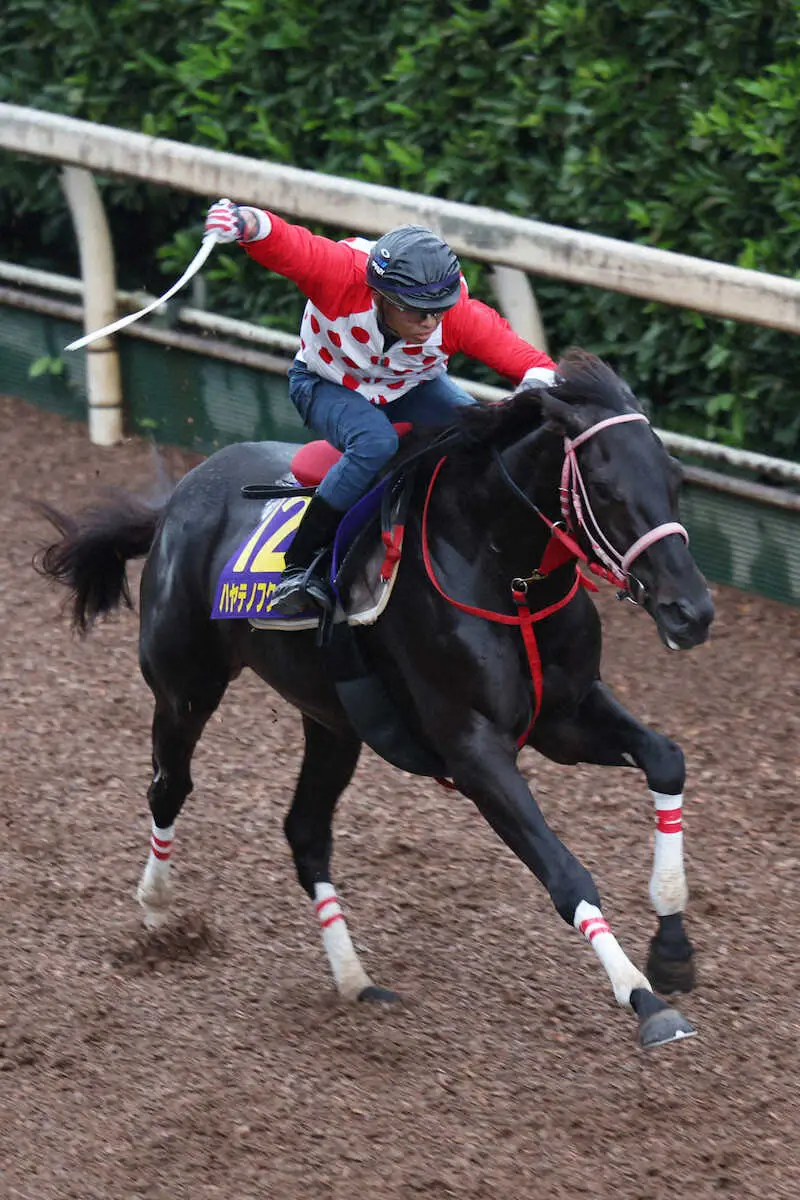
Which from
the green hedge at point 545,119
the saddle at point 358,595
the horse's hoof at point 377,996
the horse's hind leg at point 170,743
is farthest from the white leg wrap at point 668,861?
the green hedge at point 545,119

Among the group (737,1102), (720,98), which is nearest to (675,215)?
(720,98)

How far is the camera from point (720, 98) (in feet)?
24.6

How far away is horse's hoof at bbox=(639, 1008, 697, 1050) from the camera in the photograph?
433 cm

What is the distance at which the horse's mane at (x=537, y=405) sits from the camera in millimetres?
4477

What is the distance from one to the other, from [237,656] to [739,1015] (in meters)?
1.85

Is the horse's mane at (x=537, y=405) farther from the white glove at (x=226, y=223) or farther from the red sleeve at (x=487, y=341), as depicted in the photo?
the white glove at (x=226, y=223)

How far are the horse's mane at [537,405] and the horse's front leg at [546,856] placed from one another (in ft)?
2.41

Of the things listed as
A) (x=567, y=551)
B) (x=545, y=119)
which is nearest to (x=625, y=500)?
(x=567, y=551)

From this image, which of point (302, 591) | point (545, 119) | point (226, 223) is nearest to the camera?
point (226, 223)

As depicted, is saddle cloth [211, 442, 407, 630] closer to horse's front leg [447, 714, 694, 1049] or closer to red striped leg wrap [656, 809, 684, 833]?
horse's front leg [447, 714, 694, 1049]

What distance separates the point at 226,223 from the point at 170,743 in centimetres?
194

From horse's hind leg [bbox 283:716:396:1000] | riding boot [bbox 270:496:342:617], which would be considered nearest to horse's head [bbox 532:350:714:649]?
riding boot [bbox 270:496:342:617]

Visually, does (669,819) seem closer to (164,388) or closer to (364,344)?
(364,344)

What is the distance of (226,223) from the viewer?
4598 millimetres
